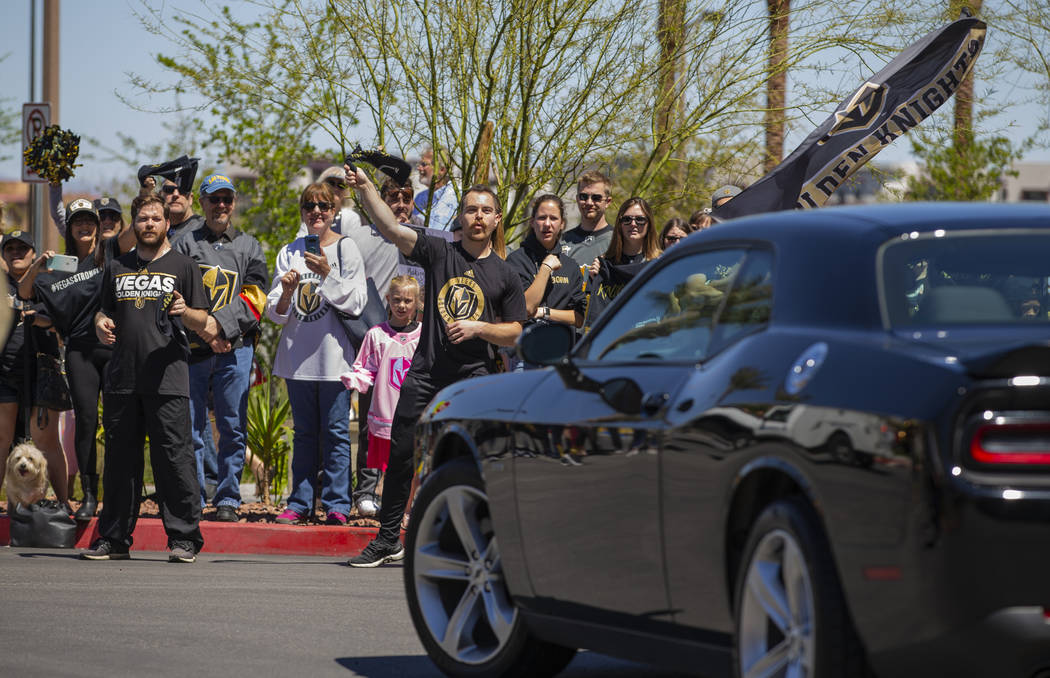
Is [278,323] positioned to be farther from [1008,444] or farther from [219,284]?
[1008,444]

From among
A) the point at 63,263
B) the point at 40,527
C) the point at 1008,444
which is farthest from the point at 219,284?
the point at 1008,444

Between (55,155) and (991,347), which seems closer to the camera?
(991,347)

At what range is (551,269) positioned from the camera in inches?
414

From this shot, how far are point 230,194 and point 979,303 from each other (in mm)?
8593

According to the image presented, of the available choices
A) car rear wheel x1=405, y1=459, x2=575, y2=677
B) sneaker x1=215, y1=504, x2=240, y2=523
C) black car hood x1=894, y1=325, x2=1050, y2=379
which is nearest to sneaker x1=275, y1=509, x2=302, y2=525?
sneaker x1=215, y1=504, x2=240, y2=523

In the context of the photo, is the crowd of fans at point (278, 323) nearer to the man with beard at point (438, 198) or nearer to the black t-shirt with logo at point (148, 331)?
the black t-shirt with logo at point (148, 331)

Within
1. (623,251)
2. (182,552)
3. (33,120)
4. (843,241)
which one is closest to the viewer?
(843,241)

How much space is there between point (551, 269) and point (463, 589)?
183 inches

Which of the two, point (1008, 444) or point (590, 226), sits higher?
point (590, 226)

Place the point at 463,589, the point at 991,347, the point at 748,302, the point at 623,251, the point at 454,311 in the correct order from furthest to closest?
the point at 623,251 < the point at 454,311 < the point at 463,589 < the point at 748,302 < the point at 991,347

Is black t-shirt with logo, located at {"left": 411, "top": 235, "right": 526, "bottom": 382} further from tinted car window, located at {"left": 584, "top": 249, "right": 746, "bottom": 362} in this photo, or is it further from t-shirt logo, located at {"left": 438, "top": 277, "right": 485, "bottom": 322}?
tinted car window, located at {"left": 584, "top": 249, "right": 746, "bottom": 362}

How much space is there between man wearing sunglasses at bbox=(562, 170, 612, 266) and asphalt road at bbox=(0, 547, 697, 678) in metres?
2.85

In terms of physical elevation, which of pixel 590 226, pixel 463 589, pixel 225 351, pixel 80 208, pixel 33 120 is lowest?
pixel 463 589

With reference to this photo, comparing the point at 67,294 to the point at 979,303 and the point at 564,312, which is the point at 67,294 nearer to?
the point at 564,312
